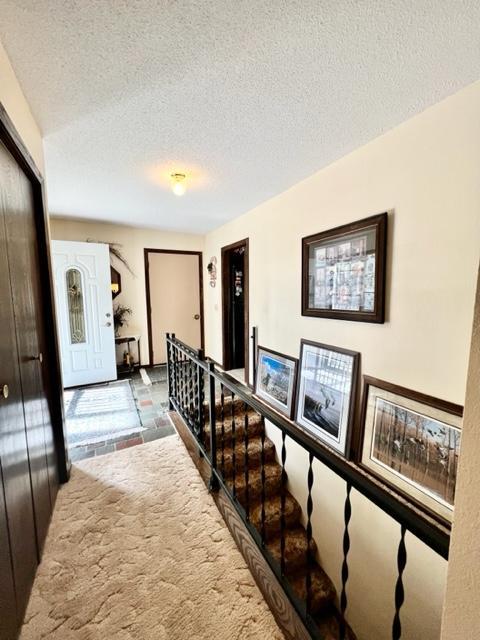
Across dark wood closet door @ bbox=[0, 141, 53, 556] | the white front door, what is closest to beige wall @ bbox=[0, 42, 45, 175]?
dark wood closet door @ bbox=[0, 141, 53, 556]

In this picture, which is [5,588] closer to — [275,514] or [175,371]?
[175,371]

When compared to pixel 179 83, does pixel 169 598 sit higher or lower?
lower

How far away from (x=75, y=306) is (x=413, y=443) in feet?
13.5

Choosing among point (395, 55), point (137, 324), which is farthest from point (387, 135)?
point (137, 324)

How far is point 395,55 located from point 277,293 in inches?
82.3

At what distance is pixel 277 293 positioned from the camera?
3.09m

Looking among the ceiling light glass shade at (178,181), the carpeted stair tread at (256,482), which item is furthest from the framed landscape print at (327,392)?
the ceiling light glass shade at (178,181)

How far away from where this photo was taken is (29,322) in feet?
4.71

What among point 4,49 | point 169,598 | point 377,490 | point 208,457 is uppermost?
point 4,49

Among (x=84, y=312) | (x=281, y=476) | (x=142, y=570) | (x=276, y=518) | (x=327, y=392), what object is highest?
(x=84, y=312)

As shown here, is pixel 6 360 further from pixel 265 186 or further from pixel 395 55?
pixel 265 186

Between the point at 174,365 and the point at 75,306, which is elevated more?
the point at 75,306

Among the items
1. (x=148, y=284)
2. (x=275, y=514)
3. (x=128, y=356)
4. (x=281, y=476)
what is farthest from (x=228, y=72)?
(x=128, y=356)

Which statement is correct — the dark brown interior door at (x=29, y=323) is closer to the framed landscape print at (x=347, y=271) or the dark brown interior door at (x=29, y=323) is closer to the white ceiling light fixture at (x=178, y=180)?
the white ceiling light fixture at (x=178, y=180)
